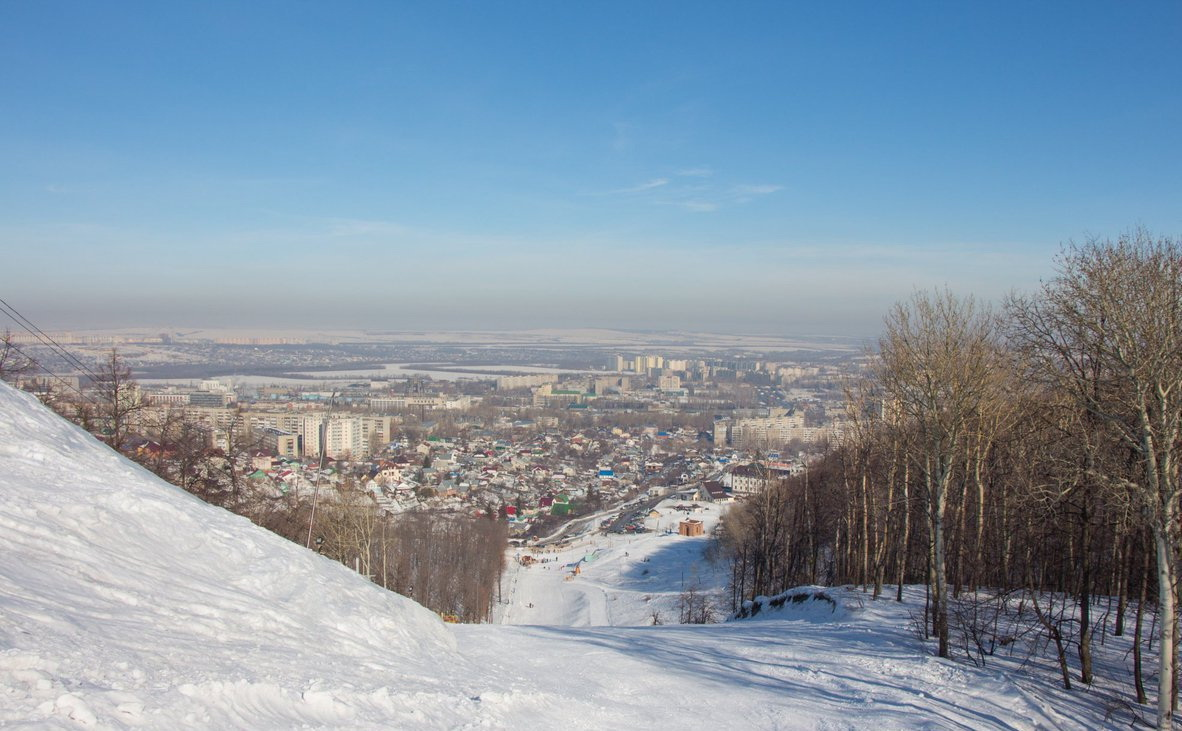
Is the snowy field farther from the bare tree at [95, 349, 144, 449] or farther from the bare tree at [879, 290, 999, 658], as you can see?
the bare tree at [95, 349, 144, 449]

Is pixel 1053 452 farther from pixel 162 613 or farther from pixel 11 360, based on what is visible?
pixel 11 360

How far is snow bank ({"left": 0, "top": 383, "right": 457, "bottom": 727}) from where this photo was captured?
482 cm

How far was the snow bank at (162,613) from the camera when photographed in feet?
15.8

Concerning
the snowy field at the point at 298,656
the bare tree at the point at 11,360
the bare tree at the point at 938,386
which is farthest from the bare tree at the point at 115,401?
the bare tree at the point at 938,386

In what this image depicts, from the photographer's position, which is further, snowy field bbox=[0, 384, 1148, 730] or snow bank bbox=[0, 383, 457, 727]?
snowy field bbox=[0, 384, 1148, 730]

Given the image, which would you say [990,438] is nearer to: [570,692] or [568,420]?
[570,692]

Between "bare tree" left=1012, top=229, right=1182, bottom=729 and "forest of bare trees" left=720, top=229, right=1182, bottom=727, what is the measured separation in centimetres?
2

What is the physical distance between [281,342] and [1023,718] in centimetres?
16044

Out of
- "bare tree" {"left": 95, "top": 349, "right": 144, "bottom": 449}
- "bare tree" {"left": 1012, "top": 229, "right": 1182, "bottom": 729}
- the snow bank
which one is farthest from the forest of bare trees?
"bare tree" {"left": 95, "top": 349, "right": 144, "bottom": 449}

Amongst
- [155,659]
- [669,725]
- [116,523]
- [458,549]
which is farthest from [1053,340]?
[458,549]

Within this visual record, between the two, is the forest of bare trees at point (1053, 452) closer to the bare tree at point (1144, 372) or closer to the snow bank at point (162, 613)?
the bare tree at point (1144, 372)

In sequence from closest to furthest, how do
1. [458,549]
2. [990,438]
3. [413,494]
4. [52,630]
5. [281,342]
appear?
[52,630] < [990,438] < [458,549] < [413,494] < [281,342]

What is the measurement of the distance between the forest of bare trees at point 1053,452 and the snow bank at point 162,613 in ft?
25.4

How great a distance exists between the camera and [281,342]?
152 m
